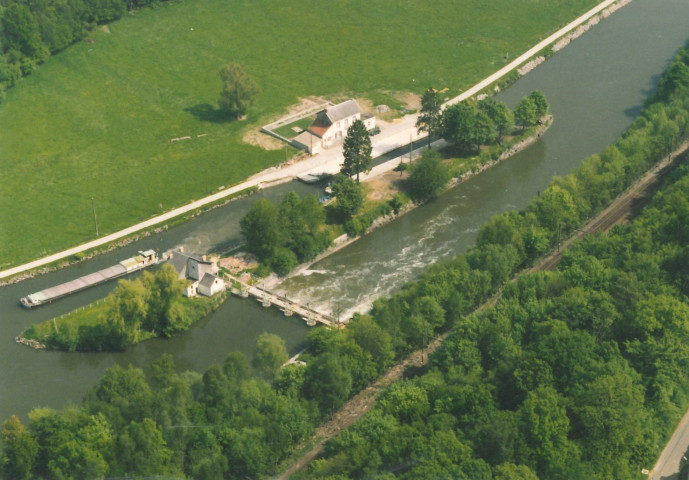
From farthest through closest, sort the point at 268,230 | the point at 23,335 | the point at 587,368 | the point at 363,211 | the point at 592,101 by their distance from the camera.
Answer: the point at 592,101 < the point at 363,211 < the point at 268,230 < the point at 23,335 < the point at 587,368

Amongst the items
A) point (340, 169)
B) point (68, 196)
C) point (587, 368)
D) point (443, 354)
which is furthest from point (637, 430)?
point (68, 196)

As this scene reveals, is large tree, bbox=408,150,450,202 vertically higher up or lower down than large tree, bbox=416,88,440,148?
lower down

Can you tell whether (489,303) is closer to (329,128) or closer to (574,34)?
(329,128)

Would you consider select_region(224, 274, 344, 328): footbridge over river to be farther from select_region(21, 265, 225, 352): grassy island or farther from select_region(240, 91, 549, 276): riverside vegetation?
select_region(21, 265, 225, 352): grassy island

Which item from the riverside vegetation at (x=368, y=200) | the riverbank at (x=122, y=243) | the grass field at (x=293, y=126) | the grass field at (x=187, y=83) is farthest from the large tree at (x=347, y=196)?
the grass field at (x=293, y=126)

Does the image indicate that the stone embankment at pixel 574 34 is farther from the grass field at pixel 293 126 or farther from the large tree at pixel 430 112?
the grass field at pixel 293 126

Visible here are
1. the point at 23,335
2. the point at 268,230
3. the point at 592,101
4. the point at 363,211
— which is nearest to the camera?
the point at 23,335

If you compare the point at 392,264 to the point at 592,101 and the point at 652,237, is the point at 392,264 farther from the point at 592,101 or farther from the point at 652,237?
the point at 592,101

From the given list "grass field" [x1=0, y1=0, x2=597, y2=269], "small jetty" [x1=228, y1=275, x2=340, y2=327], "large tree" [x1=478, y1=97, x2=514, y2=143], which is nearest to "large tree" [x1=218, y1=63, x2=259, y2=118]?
"grass field" [x1=0, y1=0, x2=597, y2=269]
